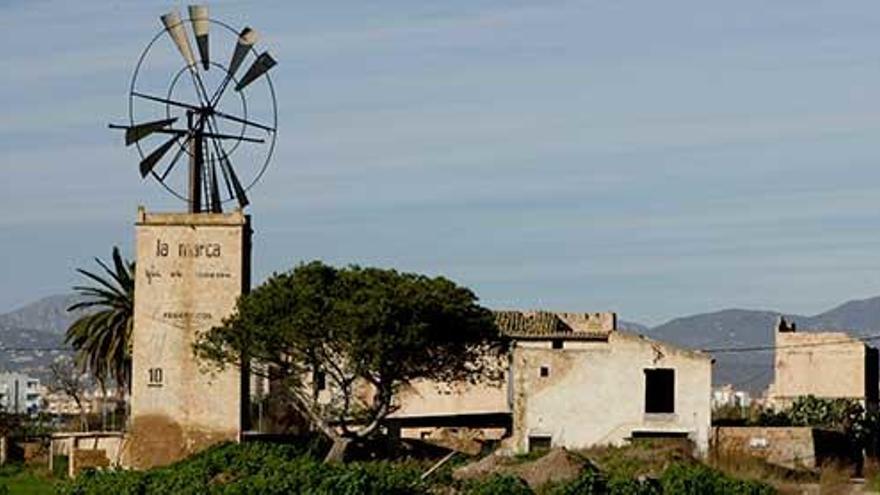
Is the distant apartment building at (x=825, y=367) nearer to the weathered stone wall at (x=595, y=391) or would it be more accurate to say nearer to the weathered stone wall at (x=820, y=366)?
the weathered stone wall at (x=820, y=366)

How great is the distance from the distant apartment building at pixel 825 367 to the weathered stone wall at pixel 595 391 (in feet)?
61.6

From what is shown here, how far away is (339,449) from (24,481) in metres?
8.34

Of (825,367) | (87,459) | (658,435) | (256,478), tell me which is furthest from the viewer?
(825,367)

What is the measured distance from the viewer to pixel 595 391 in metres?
63.9

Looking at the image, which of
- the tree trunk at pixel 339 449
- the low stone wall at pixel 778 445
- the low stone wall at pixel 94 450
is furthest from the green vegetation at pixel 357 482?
the low stone wall at pixel 778 445

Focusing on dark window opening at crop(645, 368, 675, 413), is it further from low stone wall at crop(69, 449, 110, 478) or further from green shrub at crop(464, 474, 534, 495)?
green shrub at crop(464, 474, 534, 495)

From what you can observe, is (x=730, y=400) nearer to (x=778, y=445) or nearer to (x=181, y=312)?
(x=778, y=445)

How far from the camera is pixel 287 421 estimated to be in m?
73.2

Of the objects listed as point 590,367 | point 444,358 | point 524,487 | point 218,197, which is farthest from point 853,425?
point 524,487

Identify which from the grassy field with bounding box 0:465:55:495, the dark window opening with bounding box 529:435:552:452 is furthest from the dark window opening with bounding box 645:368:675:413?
the grassy field with bounding box 0:465:55:495

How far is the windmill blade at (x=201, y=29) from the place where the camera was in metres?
60.8

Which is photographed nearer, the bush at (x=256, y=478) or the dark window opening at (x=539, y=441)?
the bush at (x=256, y=478)

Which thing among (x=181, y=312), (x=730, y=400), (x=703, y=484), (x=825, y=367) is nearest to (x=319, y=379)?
(x=181, y=312)

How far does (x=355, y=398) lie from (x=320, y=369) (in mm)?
4809
